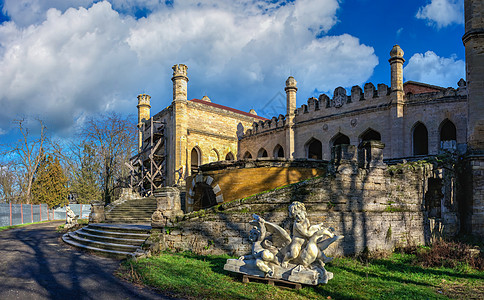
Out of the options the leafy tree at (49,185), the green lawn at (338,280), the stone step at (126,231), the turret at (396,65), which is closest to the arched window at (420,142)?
the turret at (396,65)

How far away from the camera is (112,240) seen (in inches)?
501

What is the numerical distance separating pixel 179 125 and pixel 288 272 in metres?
21.0

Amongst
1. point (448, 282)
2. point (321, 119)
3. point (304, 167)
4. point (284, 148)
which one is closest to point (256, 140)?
point (284, 148)

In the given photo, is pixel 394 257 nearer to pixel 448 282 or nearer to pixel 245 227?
pixel 448 282

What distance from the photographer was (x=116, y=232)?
1345 cm

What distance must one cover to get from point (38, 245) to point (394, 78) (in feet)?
65.4

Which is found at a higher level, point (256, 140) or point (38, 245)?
point (256, 140)

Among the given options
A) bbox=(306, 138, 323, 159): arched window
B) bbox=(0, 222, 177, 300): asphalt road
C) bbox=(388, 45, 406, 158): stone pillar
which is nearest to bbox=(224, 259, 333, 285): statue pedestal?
bbox=(0, 222, 177, 300): asphalt road

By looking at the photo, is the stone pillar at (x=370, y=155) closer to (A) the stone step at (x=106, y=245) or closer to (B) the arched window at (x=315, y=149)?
(A) the stone step at (x=106, y=245)

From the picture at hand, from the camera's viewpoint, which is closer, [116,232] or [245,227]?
[245,227]

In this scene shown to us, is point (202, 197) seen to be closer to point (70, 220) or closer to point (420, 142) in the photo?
point (70, 220)

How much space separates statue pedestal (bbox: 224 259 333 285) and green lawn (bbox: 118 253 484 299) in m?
0.23

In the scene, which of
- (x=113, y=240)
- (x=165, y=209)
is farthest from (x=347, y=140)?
(x=113, y=240)

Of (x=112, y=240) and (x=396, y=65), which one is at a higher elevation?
(x=396, y=65)
